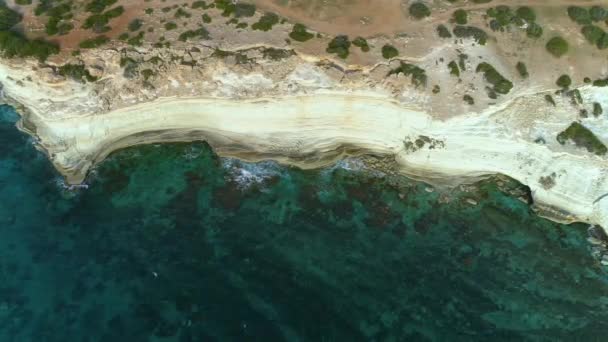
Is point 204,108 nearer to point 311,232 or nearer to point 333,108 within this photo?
point 333,108

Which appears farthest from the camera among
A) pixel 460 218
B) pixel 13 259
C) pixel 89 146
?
pixel 89 146

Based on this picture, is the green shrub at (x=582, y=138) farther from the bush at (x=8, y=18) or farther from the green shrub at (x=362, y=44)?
the bush at (x=8, y=18)

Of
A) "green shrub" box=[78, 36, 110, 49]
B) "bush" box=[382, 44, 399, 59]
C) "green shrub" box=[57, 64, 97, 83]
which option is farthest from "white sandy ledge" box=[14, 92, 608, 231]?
"green shrub" box=[78, 36, 110, 49]

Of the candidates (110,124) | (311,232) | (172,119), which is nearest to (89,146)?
→ (110,124)

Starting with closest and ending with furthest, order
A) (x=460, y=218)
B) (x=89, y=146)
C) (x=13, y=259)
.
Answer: (x=13, y=259), (x=460, y=218), (x=89, y=146)

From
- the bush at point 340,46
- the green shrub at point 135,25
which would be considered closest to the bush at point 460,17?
the bush at point 340,46

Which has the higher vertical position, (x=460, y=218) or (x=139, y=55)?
(x=139, y=55)

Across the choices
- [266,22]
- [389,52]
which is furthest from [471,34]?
[266,22]
